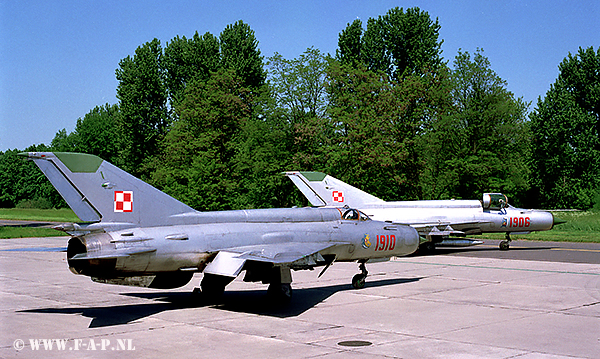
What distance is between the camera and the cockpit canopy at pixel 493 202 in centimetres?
2947

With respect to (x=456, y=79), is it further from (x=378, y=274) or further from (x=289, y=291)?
(x=289, y=291)

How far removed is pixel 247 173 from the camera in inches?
2148

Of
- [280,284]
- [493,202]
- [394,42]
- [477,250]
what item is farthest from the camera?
[394,42]

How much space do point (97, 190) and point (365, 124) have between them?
35134mm

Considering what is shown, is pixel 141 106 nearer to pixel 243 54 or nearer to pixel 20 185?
pixel 243 54

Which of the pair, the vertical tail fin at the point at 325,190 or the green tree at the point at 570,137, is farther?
the green tree at the point at 570,137

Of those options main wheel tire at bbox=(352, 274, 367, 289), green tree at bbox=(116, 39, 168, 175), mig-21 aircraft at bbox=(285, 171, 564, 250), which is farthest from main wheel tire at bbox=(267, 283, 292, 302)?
green tree at bbox=(116, 39, 168, 175)

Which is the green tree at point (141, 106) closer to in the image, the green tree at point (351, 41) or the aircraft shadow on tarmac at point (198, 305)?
the green tree at point (351, 41)

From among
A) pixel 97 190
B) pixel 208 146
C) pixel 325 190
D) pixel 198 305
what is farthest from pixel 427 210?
pixel 208 146

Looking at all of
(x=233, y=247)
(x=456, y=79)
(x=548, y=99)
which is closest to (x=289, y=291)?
(x=233, y=247)

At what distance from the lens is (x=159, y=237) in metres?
12.8

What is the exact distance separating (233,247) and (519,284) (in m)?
9.19

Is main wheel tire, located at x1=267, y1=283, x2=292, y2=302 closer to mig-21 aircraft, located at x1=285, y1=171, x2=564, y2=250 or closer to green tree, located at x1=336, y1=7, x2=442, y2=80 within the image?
mig-21 aircraft, located at x1=285, y1=171, x2=564, y2=250

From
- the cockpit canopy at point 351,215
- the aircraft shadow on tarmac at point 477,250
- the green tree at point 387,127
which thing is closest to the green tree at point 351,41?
the green tree at point 387,127
